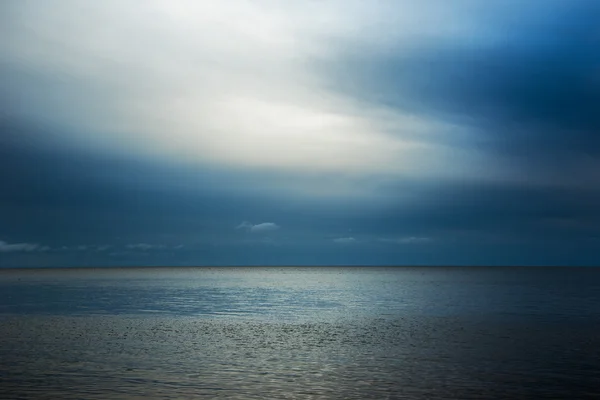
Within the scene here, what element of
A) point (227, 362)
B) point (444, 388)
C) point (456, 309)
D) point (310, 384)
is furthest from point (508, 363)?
point (456, 309)

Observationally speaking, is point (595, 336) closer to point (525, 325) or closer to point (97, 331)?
point (525, 325)

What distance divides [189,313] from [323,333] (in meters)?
29.6

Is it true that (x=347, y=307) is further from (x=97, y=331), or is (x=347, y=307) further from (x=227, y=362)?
(x=227, y=362)

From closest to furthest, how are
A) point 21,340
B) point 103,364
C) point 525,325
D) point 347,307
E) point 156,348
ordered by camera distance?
point 103,364
point 156,348
point 21,340
point 525,325
point 347,307

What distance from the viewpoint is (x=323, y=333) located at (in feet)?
202

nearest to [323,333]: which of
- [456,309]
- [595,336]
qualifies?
[595,336]

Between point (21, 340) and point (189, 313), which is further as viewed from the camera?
point (189, 313)

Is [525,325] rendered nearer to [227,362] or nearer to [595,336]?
[595,336]

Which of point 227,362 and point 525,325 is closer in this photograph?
point 227,362

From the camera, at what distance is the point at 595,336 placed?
188 feet

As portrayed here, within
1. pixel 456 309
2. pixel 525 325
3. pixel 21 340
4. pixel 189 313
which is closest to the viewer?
pixel 21 340

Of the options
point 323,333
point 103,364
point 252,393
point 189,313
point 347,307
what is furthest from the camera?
point 347,307

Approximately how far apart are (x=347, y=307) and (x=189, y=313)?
2756cm

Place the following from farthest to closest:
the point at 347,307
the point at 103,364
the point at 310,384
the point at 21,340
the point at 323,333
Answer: the point at 347,307, the point at 323,333, the point at 21,340, the point at 103,364, the point at 310,384
